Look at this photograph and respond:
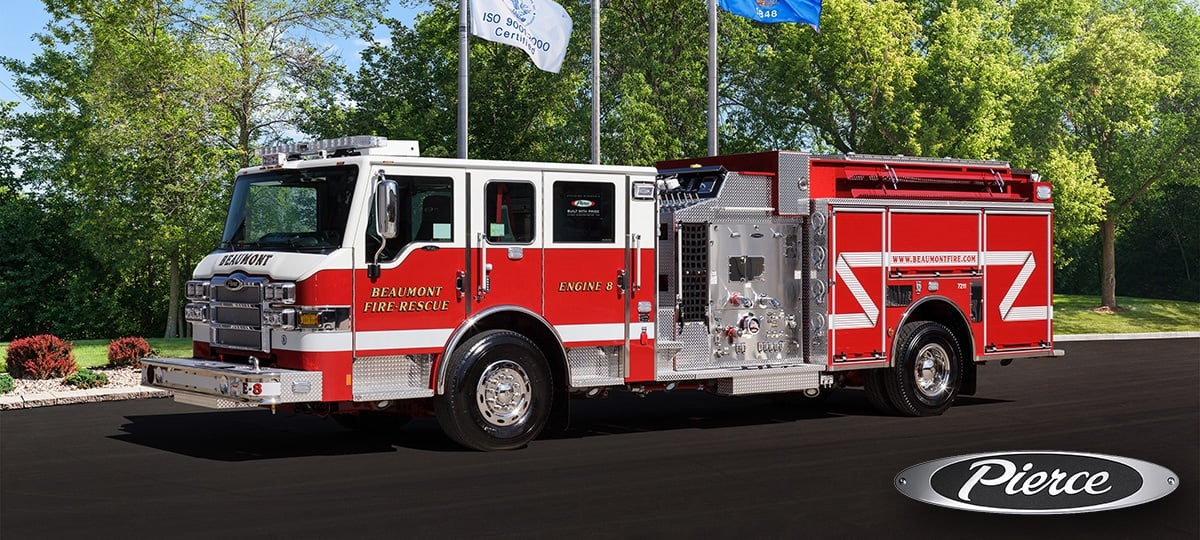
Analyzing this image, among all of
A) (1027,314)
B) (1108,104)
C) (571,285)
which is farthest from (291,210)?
(1108,104)

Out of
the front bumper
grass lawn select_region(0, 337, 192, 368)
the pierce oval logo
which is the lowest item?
the pierce oval logo

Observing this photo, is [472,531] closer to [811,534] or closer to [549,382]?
[811,534]

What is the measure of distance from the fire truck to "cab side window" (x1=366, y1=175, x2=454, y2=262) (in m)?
0.02

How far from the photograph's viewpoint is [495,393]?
38.0ft

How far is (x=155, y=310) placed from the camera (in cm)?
4266

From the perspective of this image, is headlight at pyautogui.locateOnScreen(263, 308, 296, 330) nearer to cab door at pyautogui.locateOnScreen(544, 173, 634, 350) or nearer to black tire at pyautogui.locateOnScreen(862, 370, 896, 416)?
cab door at pyautogui.locateOnScreen(544, 173, 634, 350)

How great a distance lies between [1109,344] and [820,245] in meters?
17.3

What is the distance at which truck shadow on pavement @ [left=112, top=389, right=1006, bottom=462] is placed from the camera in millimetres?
11930

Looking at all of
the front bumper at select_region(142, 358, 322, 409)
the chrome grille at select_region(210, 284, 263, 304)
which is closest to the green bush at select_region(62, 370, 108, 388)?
the front bumper at select_region(142, 358, 322, 409)

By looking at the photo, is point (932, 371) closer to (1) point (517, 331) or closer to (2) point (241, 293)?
(1) point (517, 331)

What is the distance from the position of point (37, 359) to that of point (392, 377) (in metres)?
8.40

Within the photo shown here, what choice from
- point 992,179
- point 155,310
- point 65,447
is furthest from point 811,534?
point 155,310

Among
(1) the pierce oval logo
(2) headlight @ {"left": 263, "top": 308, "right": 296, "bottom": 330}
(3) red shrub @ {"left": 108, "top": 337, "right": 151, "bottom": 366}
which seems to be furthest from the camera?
(3) red shrub @ {"left": 108, "top": 337, "right": 151, "bottom": 366}

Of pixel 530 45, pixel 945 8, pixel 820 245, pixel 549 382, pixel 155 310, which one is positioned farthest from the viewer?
pixel 155 310
